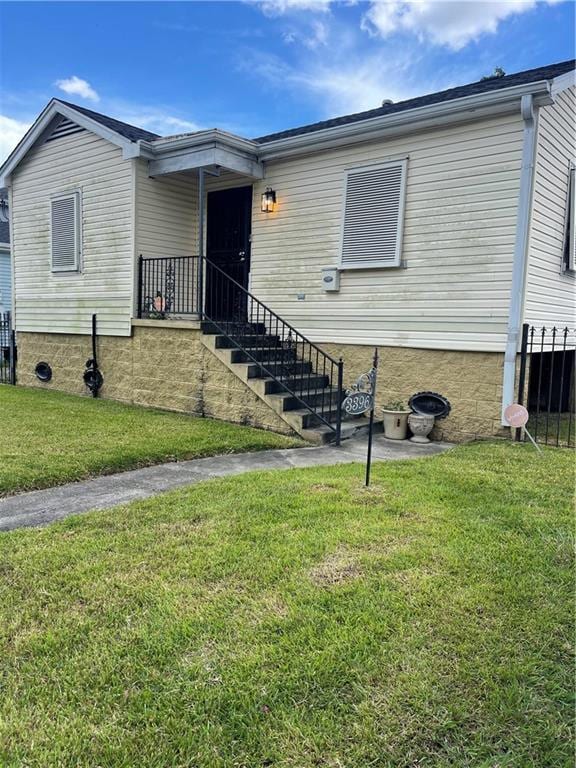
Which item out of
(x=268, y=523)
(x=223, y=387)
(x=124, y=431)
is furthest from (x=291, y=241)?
(x=268, y=523)

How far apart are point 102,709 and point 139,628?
0.45 meters

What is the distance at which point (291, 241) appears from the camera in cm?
804

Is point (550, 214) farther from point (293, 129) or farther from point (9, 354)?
point (9, 354)

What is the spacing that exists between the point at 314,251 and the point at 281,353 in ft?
5.30

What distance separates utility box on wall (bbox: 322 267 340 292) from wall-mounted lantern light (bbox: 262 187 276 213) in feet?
4.72

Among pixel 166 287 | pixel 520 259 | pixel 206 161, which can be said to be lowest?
pixel 166 287

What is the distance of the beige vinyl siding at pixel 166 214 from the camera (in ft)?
28.2

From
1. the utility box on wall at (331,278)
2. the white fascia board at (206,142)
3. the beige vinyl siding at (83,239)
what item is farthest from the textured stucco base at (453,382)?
the beige vinyl siding at (83,239)

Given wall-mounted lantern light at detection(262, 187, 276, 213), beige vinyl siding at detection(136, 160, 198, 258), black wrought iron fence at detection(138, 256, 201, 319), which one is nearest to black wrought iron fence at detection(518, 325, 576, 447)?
wall-mounted lantern light at detection(262, 187, 276, 213)

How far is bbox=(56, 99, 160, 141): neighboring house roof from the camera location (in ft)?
28.8

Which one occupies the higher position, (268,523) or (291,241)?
(291,241)

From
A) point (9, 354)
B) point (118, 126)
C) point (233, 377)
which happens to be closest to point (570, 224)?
point (233, 377)

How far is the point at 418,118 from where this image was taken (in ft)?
21.2

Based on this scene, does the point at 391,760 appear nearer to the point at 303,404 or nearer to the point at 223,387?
the point at 303,404
